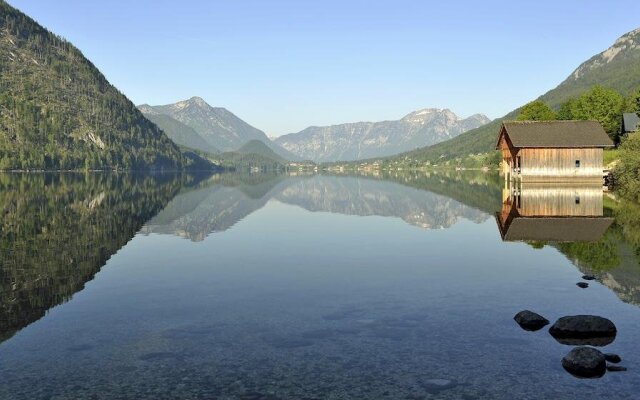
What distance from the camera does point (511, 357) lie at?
15477 mm

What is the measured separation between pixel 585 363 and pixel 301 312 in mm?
9702

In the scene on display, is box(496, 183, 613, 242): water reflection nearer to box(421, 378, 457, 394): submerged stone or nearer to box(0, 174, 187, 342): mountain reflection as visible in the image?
box(421, 378, 457, 394): submerged stone

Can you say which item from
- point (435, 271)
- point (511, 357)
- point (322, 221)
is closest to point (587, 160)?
point (322, 221)

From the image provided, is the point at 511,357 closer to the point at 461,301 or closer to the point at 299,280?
the point at 461,301

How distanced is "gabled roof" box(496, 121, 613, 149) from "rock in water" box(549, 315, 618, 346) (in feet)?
251

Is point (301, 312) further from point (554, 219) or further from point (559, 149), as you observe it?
point (559, 149)

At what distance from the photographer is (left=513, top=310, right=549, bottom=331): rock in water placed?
18203 millimetres

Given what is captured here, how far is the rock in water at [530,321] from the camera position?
59.7ft

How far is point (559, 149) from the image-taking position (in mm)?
88500

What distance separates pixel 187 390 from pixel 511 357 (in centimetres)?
907

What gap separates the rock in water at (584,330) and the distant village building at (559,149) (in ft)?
251

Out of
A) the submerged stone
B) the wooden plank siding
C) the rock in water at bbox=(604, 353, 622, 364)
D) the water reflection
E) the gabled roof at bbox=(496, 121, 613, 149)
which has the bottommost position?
the rock in water at bbox=(604, 353, 622, 364)

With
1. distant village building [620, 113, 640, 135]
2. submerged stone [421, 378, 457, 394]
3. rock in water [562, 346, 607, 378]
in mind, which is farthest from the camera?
distant village building [620, 113, 640, 135]

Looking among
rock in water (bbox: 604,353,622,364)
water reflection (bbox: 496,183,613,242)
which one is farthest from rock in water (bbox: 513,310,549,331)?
water reflection (bbox: 496,183,613,242)
